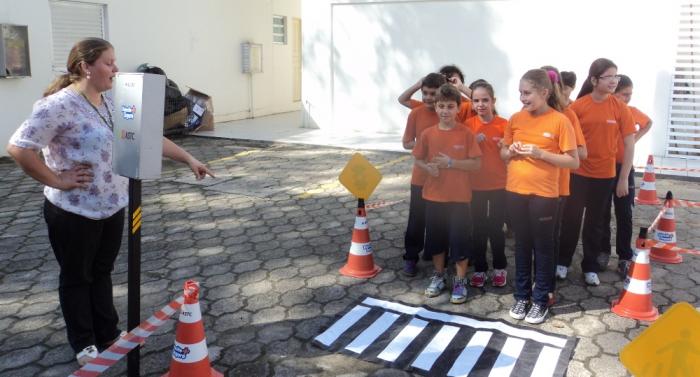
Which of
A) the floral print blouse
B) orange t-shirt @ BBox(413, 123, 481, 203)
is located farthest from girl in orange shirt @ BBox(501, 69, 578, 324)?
the floral print blouse

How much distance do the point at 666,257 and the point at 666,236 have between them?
11.5 inches

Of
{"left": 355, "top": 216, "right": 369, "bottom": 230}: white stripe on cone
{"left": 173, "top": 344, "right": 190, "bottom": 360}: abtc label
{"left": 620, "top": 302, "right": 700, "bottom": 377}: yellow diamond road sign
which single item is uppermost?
{"left": 620, "top": 302, "right": 700, "bottom": 377}: yellow diamond road sign

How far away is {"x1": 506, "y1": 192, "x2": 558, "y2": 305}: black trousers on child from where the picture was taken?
3830 millimetres

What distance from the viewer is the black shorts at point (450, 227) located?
Result: 14.0 ft

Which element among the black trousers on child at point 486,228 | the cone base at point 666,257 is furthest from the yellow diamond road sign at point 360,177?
the cone base at point 666,257

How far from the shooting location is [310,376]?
132 inches

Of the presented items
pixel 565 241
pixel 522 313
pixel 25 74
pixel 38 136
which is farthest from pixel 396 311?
pixel 25 74

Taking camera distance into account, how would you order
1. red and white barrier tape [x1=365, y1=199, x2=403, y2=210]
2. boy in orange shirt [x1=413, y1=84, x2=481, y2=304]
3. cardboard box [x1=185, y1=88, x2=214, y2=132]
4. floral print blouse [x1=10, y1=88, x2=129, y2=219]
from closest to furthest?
1. floral print blouse [x1=10, y1=88, x2=129, y2=219]
2. boy in orange shirt [x1=413, y1=84, x2=481, y2=304]
3. red and white barrier tape [x1=365, y1=199, x2=403, y2=210]
4. cardboard box [x1=185, y1=88, x2=214, y2=132]

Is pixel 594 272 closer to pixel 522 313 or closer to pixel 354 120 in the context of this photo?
pixel 522 313

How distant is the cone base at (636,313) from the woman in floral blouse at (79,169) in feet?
9.71

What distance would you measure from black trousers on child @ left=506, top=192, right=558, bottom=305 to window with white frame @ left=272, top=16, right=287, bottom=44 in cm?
1337

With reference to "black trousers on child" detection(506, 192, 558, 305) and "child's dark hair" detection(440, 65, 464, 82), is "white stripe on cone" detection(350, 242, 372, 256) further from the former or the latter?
"child's dark hair" detection(440, 65, 464, 82)

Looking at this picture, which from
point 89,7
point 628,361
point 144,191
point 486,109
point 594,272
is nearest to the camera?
A: point 628,361

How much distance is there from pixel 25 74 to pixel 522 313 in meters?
9.10
